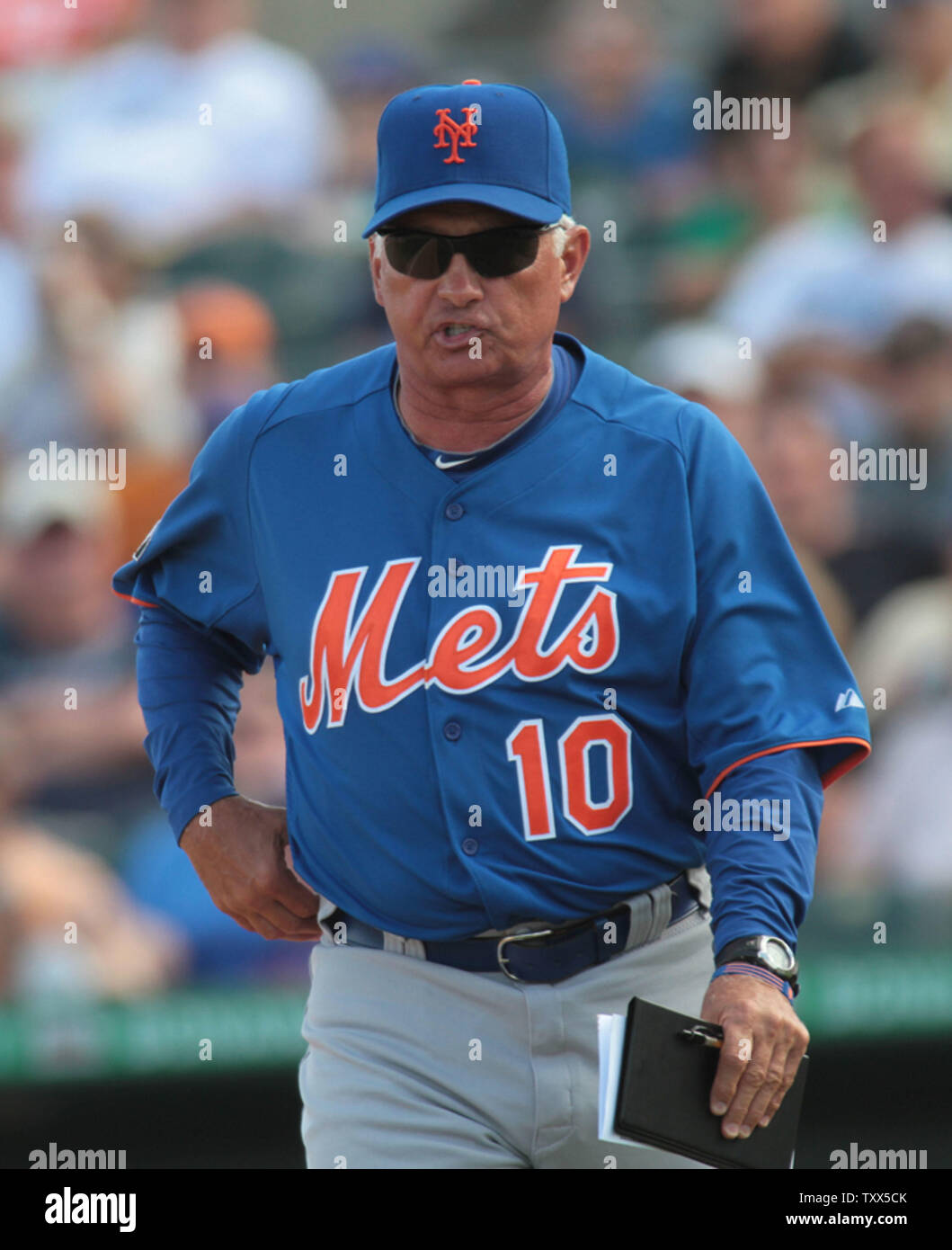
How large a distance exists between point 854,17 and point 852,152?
91 cm

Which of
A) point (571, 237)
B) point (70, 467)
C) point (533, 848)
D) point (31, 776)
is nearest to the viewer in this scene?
point (533, 848)

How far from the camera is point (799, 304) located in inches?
258

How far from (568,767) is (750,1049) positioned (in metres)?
0.45

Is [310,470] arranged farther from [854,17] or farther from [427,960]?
[854,17]

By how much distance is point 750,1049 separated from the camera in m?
2.22

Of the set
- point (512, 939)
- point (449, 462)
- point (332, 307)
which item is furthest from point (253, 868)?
point (332, 307)

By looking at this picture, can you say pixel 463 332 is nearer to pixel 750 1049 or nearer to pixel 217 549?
pixel 217 549

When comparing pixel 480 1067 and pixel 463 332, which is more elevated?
pixel 463 332

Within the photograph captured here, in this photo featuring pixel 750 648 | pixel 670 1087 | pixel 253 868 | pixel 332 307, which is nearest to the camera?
pixel 670 1087

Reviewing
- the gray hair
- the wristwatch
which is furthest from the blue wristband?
the gray hair

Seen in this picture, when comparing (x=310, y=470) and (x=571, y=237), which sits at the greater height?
(x=571, y=237)

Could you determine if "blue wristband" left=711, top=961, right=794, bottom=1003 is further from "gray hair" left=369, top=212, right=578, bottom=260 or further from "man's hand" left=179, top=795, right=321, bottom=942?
"gray hair" left=369, top=212, right=578, bottom=260

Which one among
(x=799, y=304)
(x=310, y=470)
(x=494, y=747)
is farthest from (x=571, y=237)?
(x=799, y=304)

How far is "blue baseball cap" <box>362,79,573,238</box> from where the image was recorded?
2.46 metres
